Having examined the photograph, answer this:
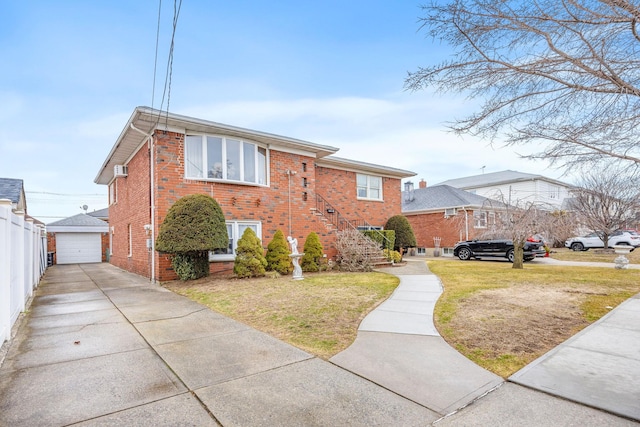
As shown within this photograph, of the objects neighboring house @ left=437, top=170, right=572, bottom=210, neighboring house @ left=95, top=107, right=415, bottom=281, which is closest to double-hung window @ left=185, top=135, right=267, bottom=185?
neighboring house @ left=95, top=107, right=415, bottom=281

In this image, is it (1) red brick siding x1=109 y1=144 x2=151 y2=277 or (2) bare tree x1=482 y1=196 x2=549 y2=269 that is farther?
(2) bare tree x1=482 y1=196 x2=549 y2=269

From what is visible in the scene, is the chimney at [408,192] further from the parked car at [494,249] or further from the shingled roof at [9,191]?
the shingled roof at [9,191]

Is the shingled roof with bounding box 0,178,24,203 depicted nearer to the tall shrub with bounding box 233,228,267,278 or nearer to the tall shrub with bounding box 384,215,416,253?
the tall shrub with bounding box 233,228,267,278

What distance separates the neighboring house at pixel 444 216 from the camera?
21.2 m

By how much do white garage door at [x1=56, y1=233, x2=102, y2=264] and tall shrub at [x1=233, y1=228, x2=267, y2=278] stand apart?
1592 centimetres

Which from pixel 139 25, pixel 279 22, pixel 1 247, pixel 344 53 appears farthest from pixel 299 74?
pixel 1 247

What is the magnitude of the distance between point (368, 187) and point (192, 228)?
35.4 ft

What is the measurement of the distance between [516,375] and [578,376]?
578mm

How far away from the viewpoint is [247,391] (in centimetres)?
302

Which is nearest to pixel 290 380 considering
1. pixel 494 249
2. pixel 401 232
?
pixel 401 232

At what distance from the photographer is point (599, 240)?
24.6 m

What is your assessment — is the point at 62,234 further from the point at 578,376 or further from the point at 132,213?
the point at 578,376

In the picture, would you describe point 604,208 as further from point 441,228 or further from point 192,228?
point 192,228

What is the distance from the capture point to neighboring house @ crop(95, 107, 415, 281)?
10.5 metres
